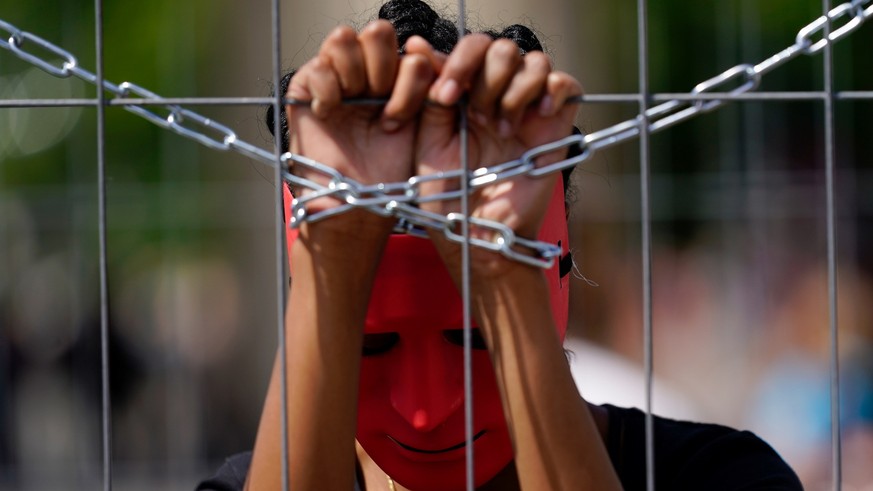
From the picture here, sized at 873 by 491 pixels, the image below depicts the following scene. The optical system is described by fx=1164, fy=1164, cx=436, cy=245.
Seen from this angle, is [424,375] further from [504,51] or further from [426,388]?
[504,51]

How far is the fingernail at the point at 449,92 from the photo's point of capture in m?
0.76

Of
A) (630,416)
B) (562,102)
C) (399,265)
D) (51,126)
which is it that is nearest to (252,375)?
(51,126)

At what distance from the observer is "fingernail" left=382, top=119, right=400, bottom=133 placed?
0.79 m

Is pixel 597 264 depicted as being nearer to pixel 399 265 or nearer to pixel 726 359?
pixel 726 359

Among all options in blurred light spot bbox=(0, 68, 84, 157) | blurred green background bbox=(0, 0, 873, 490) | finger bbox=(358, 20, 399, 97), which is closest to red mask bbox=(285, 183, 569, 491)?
finger bbox=(358, 20, 399, 97)

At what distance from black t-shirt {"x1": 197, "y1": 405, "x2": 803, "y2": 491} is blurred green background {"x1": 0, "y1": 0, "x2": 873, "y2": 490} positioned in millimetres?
2369

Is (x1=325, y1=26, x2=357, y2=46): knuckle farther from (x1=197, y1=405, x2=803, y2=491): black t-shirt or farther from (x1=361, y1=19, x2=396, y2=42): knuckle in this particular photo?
(x1=197, y1=405, x2=803, y2=491): black t-shirt

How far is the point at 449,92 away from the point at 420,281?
0.27 m

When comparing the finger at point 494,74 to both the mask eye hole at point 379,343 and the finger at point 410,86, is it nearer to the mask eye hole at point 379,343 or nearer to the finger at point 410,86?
the finger at point 410,86

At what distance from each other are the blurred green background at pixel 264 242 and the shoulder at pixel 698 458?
7.78 ft

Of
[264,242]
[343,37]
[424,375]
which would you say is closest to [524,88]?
[343,37]

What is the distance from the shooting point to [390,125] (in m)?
0.79

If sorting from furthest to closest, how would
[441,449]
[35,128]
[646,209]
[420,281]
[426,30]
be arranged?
[35,128]
[426,30]
[441,449]
[420,281]
[646,209]

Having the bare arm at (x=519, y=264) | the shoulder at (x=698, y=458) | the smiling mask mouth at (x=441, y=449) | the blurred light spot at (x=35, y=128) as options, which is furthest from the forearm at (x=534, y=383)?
the blurred light spot at (x=35, y=128)
